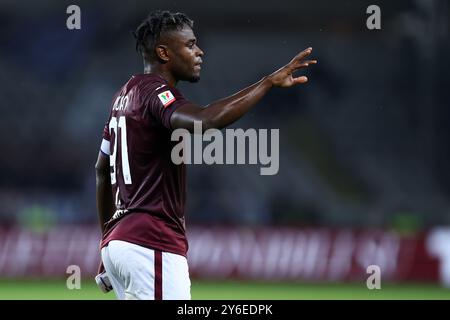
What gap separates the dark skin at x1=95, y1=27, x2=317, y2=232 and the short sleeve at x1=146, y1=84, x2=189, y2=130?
0.04 m

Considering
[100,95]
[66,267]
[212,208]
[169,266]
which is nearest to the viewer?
[169,266]

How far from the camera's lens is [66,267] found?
13969 millimetres

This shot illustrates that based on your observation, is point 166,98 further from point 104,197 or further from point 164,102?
point 104,197

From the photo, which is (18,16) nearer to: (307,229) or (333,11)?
(333,11)

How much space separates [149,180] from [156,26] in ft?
2.85

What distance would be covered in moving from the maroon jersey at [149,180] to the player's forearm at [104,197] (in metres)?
0.51

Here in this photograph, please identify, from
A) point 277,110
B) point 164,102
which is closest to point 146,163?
point 164,102

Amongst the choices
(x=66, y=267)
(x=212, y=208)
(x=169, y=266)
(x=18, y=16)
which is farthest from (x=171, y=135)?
(x=18, y=16)

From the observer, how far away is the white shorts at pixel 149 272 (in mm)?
4758

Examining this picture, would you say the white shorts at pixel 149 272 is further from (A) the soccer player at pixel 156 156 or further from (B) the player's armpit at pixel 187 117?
(B) the player's armpit at pixel 187 117

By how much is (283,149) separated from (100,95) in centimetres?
403

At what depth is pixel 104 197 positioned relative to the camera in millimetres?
5527

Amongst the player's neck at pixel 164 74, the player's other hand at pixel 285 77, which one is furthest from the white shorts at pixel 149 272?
the player's other hand at pixel 285 77

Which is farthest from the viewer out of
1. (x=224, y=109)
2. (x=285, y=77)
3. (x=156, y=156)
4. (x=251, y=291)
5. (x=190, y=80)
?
(x=251, y=291)
